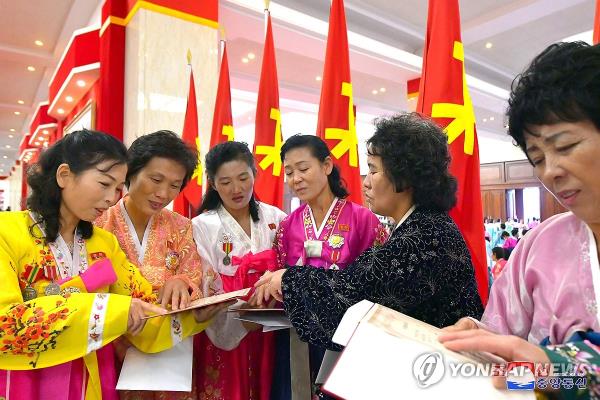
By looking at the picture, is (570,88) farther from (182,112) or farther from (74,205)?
(182,112)

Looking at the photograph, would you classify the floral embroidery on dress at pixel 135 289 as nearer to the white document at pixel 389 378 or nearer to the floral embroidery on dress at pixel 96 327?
the floral embroidery on dress at pixel 96 327

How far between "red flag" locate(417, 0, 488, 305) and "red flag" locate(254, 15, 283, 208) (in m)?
1.70

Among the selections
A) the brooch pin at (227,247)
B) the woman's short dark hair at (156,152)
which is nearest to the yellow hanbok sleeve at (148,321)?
the woman's short dark hair at (156,152)

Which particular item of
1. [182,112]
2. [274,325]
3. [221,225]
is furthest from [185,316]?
[182,112]

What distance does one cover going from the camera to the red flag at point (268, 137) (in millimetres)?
3646

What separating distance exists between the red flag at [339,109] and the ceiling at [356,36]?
2.36 m

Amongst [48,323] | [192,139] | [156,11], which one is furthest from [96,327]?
[156,11]

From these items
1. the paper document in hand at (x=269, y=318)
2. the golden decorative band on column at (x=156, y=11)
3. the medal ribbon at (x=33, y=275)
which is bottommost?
the paper document in hand at (x=269, y=318)

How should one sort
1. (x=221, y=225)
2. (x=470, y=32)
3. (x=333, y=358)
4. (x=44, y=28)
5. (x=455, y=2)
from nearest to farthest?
1. (x=333, y=358)
2. (x=221, y=225)
3. (x=455, y=2)
4. (x=44, y=28)
5. (x=470, y=32)

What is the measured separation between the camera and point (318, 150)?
191 cm

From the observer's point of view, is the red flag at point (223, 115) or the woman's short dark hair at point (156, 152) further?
the red flag at point (223, 115)

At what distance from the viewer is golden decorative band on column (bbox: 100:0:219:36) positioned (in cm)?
414

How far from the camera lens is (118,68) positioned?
454cm

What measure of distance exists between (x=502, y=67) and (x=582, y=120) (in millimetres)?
8473
